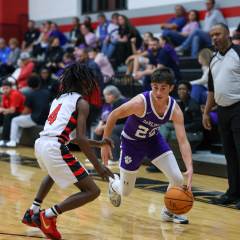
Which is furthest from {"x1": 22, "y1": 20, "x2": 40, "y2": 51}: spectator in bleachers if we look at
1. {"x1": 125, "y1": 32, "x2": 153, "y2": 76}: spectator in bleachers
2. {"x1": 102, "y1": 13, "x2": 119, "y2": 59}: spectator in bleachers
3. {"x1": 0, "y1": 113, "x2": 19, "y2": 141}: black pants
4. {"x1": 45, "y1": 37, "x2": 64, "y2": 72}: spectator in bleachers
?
{"x1": 0, "y1": 113, "x2": 19, "y2": 141}: black pants

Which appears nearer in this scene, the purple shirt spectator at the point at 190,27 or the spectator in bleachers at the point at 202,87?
the spectator in bleachers at the point at 202,87

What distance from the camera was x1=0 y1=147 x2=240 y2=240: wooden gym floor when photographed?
5.70 m

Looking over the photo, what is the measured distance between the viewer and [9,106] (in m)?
13.9

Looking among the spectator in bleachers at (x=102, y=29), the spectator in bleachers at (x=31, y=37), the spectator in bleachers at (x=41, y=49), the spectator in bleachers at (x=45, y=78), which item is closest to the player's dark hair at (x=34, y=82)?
the spectator in bleachers at (x=45, y=78)

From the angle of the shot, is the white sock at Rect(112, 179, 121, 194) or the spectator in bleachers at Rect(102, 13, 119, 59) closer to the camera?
the white sock at Rect(112, 179, 121, 194)

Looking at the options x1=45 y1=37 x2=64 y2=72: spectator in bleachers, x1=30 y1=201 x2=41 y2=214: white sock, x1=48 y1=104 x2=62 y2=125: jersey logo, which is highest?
x1=48 y1=104 x2=62 y2=125: jersey logo

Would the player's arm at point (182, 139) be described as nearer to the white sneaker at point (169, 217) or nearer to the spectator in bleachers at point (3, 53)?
the white sneaker at point (169, 217)

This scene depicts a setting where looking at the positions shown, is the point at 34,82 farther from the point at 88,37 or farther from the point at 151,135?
the point at 151,135

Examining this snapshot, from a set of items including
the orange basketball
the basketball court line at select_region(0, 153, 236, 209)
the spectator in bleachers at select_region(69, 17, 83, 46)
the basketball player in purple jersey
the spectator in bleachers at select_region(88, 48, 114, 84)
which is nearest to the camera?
the orange basketball

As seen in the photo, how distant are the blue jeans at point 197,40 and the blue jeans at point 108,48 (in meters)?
2.35

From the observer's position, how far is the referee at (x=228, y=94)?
7047 mm

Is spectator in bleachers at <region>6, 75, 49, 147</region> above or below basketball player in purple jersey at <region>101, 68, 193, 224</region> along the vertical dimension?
below

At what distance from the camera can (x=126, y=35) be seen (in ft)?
50.4

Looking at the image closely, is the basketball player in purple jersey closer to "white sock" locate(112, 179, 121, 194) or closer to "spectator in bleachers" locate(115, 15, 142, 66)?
"white sock" locate(112, 179, 121, 194)
